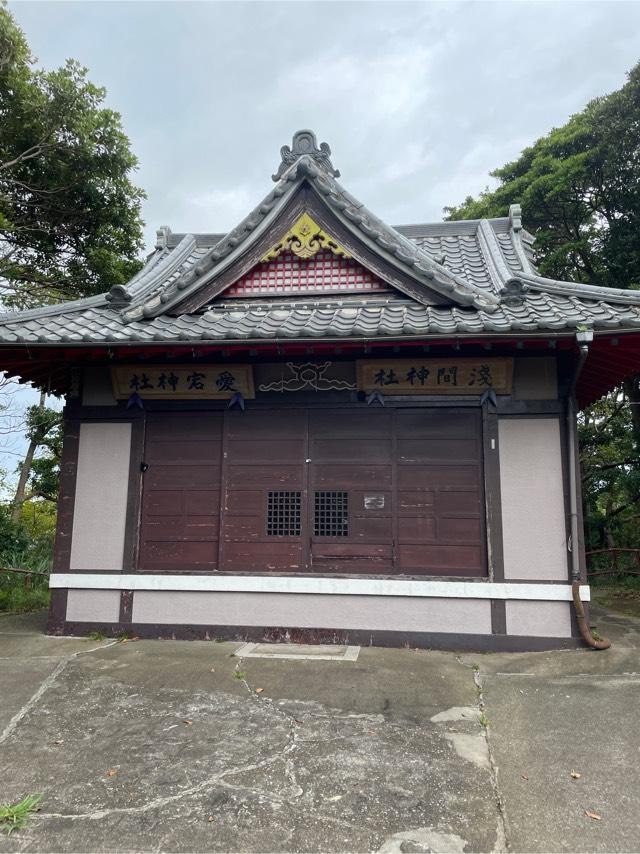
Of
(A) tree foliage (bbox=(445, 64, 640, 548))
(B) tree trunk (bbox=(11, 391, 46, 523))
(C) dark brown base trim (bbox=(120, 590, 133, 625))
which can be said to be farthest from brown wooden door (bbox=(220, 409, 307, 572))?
(B) tree trunk (bbox=(11, 391, 46, 523))

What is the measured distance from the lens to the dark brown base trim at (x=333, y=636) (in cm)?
641

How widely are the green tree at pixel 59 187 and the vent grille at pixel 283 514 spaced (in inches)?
310

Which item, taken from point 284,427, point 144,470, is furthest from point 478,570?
point 144,470

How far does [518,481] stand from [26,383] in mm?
6745

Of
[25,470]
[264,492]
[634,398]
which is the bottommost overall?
[264,492]

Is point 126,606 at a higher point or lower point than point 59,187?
lower

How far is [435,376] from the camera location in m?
6.96

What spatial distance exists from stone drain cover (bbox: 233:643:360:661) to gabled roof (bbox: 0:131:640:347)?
3.49 metres

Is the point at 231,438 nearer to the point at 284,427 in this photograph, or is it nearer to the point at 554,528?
the point at 284,427

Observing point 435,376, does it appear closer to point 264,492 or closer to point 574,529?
point 574,529

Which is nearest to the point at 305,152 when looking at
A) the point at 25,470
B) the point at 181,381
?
the point at 181,381

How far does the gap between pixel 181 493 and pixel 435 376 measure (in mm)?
3582

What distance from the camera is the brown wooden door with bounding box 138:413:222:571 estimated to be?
7176mm

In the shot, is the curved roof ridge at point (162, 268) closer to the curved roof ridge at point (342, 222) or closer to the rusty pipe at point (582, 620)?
the curved roof ridge at point (342, 222)
